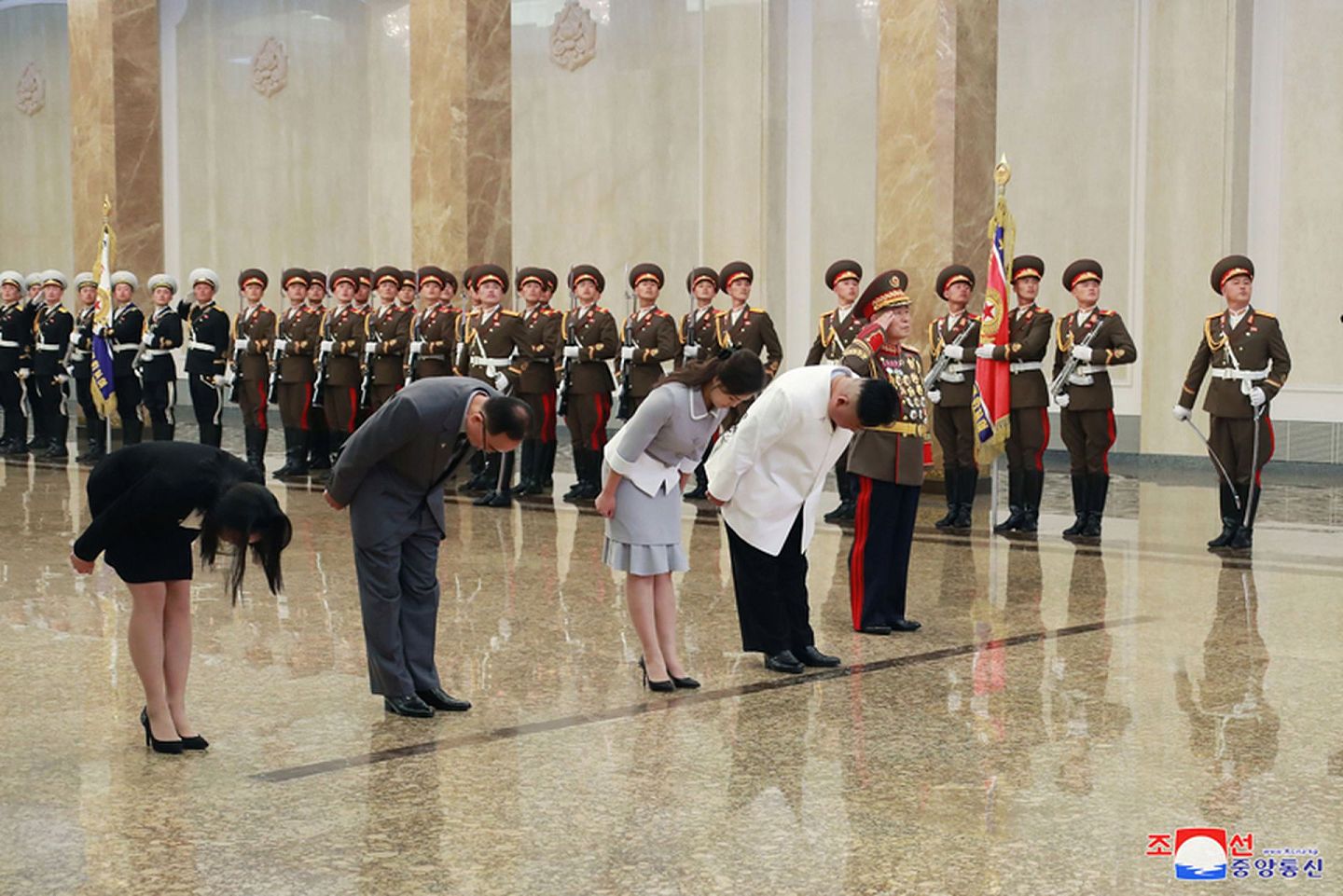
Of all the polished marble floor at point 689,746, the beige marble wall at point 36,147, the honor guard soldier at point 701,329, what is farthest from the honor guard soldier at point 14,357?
the polished marble floor at point 689,746

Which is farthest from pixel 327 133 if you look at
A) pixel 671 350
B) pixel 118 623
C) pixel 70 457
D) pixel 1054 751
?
pixel 1054 751

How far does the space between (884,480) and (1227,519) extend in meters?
3.62

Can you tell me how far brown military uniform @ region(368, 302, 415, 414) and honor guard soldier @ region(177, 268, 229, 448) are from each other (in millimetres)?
1441

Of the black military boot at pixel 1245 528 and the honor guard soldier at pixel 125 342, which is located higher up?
the honor guard soldier at pixel 125 342

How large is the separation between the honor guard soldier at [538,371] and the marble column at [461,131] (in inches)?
68.7

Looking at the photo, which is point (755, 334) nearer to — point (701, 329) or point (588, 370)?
point (701, 329)

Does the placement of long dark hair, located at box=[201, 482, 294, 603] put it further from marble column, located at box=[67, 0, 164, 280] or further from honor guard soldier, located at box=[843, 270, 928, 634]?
marble column, located at box=[67, 0, 164, 280]

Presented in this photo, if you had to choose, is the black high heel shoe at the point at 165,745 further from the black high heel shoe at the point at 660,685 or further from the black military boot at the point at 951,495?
the black military boot at the point at 951,495

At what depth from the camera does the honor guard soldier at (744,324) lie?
13102 millimetres

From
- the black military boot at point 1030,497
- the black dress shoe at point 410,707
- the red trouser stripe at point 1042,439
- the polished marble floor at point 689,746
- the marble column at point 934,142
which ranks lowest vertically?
the polished marble floor at point 689,746

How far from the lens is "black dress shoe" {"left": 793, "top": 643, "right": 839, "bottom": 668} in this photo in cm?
696

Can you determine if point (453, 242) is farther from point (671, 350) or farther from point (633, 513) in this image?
point (633, 513)

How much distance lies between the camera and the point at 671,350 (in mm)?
13375

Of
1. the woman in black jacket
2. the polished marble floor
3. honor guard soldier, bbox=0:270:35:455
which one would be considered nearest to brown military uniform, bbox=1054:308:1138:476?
the polished marble floor
